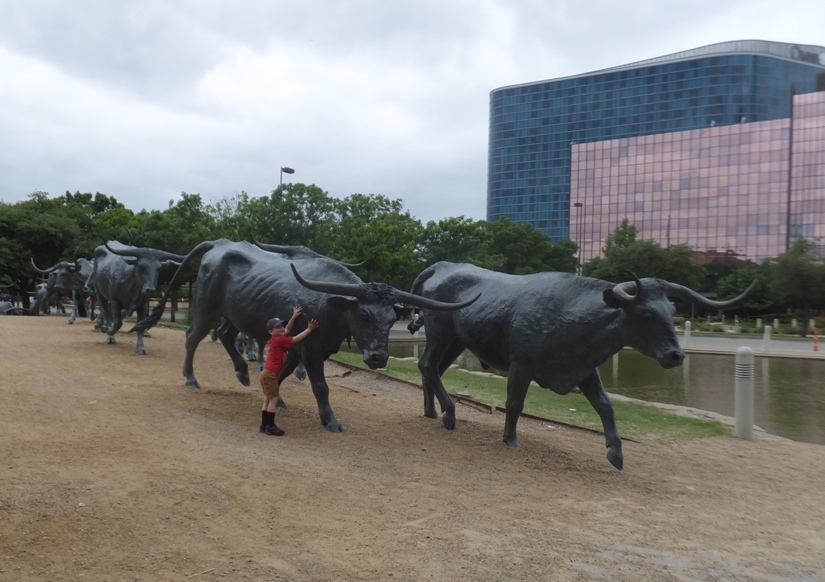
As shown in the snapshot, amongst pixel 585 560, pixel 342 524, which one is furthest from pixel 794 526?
pixel 342 524

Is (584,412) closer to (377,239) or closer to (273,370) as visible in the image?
(273,370)

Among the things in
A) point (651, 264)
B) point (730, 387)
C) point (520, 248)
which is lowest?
point (730, 387)

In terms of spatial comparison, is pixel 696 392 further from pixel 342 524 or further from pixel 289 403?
pixel 342 524

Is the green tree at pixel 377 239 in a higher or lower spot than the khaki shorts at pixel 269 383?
higher

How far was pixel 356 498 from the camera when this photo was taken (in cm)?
546

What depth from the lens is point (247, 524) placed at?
465cm

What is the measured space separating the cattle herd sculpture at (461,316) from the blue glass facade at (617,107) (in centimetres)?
10519

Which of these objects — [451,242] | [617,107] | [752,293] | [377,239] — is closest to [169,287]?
[377,239]

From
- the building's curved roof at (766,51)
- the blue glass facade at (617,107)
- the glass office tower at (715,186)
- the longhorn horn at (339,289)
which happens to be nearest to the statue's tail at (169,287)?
the longhorn horn at (339,289)

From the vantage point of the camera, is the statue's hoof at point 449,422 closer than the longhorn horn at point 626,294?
No

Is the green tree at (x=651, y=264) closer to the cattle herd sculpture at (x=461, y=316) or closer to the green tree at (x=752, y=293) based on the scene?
the green tree at (x=752, y=293)

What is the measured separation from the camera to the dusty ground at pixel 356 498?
417 cm

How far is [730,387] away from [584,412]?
312 inches

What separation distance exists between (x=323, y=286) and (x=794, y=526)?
16.5ft
